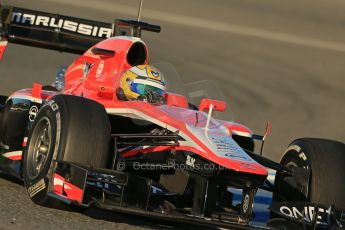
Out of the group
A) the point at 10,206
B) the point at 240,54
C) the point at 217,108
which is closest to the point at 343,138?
the point at 240,54

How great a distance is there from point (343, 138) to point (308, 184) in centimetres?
536

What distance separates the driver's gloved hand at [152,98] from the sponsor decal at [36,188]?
1.34 metres

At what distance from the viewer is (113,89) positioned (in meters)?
8.06

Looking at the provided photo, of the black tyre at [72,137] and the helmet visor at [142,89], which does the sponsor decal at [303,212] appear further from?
the helmet visor at [142,89]

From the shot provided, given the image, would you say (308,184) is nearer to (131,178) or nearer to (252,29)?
(131,178)

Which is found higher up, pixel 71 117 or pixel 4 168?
pixel 71 117

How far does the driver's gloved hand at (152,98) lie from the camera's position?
25.2 ft

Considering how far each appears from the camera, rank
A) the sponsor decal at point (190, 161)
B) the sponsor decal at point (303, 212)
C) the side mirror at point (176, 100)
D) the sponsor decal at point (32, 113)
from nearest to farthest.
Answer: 1. the sponsor decal at point (303, 212)
2. the sponsor decal at point (190, 161)
3. the sponsor decal at point (32, 113)
4. the side mirror at point (176, 100)

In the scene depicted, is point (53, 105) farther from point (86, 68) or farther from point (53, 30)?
point (53, 30)

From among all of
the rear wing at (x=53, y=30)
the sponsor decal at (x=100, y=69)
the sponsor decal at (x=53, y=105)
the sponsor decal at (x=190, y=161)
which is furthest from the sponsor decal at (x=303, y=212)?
the rear wing at (x=53, y=30)

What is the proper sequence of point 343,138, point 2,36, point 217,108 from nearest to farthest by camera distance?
point 217,108 → point 2,36 → point 343,138

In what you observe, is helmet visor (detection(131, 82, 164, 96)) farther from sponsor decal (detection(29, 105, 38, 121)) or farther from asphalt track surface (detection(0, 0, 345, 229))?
asphalt track surface (detection(0, 0, 345, 229))

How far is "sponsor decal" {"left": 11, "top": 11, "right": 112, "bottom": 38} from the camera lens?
9312 millimetres

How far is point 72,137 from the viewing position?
21.6 feet
